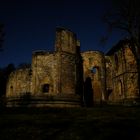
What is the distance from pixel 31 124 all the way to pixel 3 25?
17116mm

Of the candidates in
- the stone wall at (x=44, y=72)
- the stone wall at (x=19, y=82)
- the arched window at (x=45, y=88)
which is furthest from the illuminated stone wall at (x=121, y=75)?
the stone wall at (x=19, y=82)

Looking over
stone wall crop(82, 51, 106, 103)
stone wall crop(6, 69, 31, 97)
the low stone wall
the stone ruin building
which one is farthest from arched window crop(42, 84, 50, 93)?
the low stone wall

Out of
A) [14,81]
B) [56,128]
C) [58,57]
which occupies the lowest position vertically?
[56,128]

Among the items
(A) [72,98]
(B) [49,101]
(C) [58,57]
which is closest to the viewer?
(B) [49,101]

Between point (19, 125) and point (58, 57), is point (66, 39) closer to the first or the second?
point (58, 57)

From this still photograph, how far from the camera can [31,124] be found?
8.00 m

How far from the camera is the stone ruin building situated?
27734 mm

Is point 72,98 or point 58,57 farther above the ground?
point 58,57

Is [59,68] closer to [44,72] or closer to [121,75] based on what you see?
[44,72]

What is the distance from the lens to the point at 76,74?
94.1 feet

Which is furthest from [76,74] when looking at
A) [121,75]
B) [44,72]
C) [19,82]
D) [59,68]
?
[19,82]

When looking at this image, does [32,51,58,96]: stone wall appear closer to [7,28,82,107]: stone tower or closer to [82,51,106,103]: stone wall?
[7,28,82,107]: stone tower

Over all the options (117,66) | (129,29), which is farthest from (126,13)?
(117,66)

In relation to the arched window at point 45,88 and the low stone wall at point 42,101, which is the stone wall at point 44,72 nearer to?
the arched window at point 45,88
